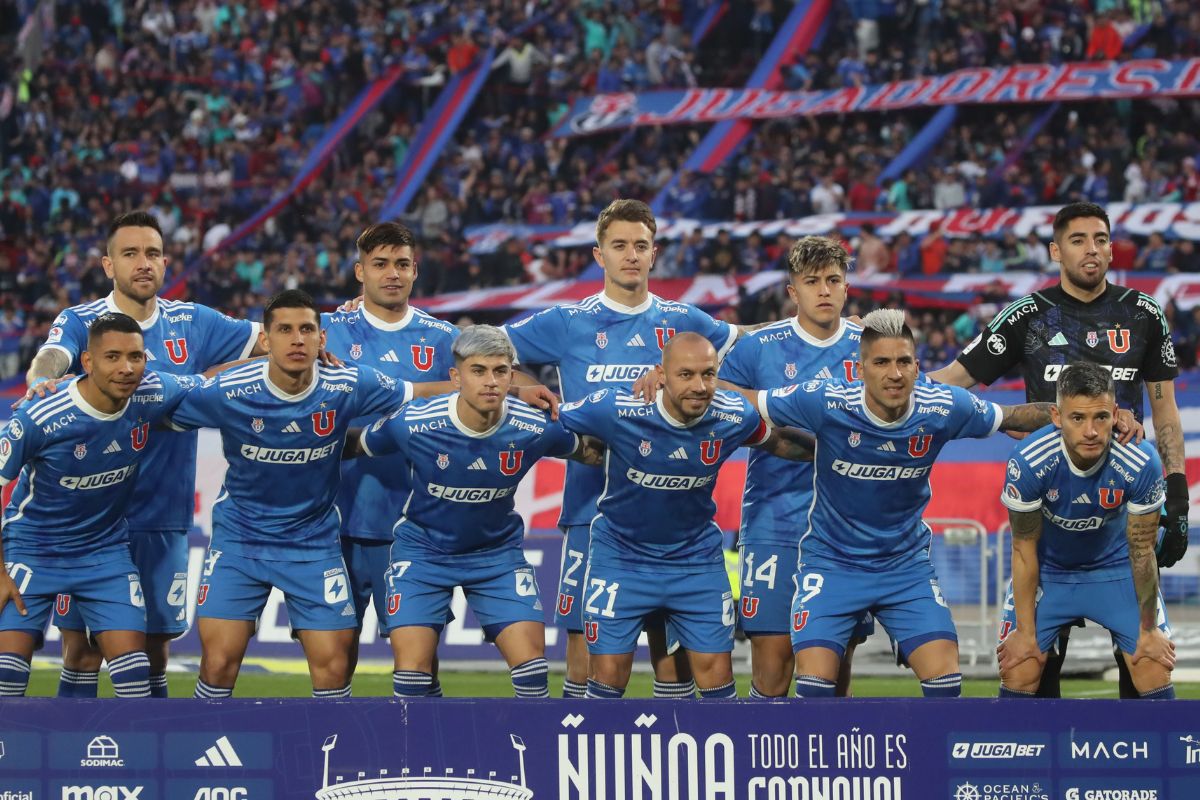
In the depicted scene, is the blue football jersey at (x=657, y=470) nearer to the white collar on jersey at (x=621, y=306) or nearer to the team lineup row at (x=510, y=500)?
the team lineup row at (x=510, y=500)

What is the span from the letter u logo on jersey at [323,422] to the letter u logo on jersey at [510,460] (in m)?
0.83

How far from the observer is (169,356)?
26.8 ft

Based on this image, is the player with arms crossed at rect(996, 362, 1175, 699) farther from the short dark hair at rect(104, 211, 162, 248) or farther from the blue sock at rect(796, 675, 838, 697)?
the short dark hair at rect(104, 211, 162, 248)

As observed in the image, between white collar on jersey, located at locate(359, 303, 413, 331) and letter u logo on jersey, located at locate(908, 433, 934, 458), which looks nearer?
letter u logo on jersey, located at locate(908, 433, 934, 458)

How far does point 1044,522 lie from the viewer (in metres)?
7.46

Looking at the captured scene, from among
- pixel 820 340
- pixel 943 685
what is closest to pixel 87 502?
pixel 820 340

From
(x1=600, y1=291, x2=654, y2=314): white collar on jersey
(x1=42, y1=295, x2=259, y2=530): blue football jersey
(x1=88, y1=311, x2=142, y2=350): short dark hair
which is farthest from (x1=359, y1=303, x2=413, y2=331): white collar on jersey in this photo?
(x1=88, y1=311, x2=142, y2=350): short dark hair

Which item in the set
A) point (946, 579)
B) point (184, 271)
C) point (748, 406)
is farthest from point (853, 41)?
point (748, 406)

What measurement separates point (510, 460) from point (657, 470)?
2.29 ft

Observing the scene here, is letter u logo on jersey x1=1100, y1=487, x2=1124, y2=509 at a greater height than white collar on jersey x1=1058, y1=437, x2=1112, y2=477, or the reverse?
white collar on jersey x1=1058, y1=437, x2=1112, y2=477

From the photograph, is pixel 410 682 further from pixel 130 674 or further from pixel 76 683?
pixel 76 683

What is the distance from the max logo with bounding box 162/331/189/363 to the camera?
26.8ft

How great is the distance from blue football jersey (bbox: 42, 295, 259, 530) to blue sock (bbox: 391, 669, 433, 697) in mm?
1560

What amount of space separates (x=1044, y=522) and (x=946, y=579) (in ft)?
15.7
